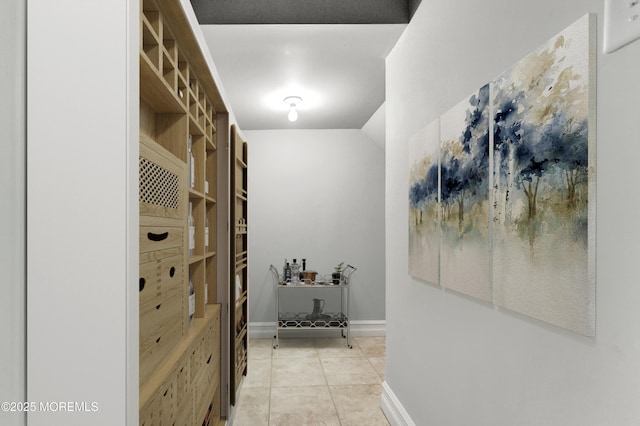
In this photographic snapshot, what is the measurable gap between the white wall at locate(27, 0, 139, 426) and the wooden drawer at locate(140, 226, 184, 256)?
0.41 metres

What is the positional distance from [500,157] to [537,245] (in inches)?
14.5

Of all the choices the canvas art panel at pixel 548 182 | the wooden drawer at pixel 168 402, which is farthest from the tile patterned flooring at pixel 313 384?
the canvas art panel at pixel 548 182

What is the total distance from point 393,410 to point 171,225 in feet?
6.76

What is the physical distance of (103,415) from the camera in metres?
0.87

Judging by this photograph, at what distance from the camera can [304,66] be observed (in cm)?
318

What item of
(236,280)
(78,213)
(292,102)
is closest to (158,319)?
(78,213)

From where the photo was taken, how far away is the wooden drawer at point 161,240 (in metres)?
1.32

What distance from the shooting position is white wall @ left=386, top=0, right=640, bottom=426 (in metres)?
0.94

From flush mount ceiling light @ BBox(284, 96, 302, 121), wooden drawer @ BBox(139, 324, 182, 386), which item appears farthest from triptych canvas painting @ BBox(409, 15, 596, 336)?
flush mount ceiling light @ BBox(284, 96, 302, 121)
